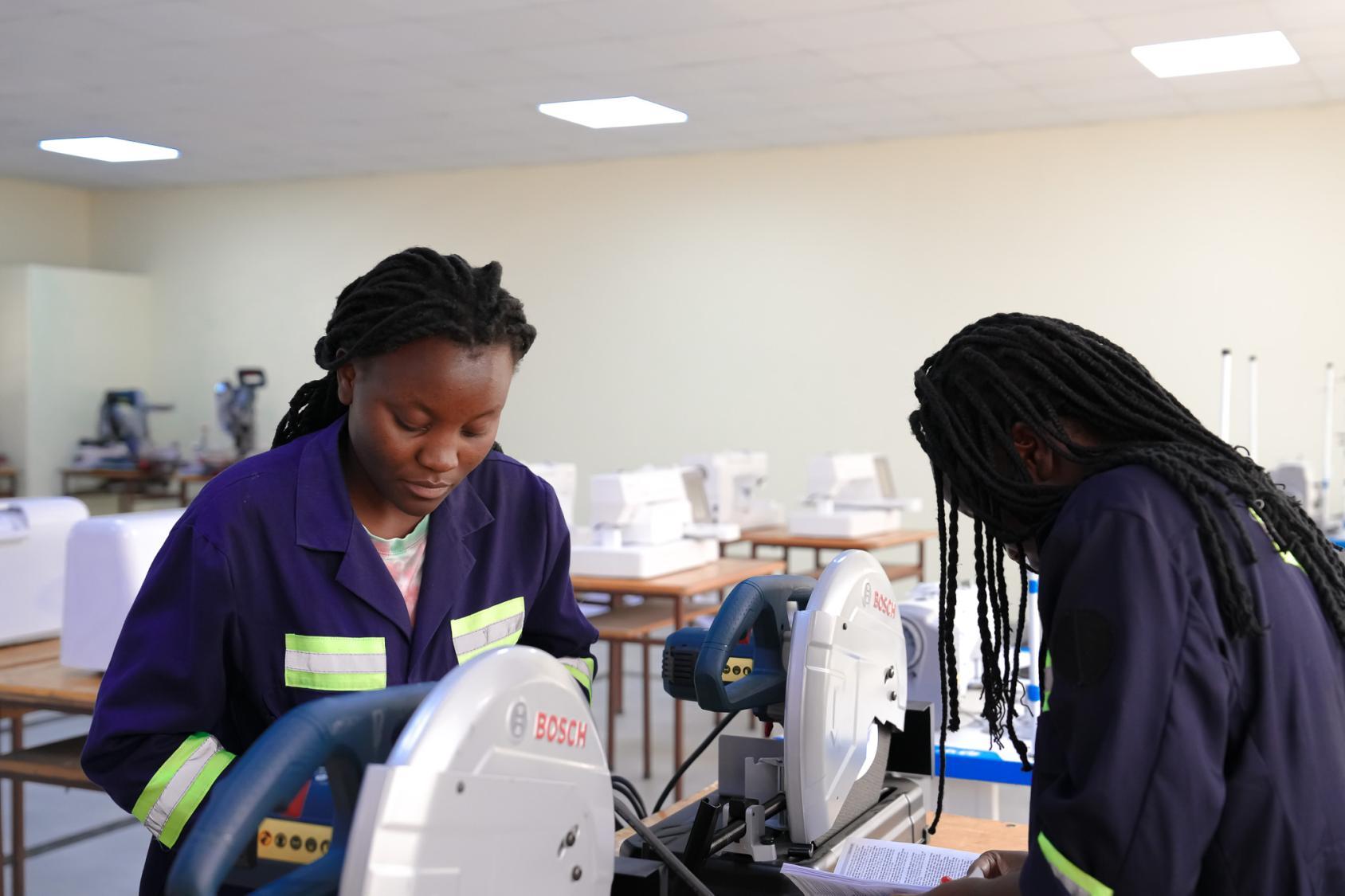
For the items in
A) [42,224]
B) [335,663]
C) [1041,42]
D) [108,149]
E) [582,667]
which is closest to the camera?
[335,663]

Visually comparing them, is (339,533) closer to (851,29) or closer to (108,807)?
(108,807)

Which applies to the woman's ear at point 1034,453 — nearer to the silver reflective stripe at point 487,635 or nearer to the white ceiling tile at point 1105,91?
the silver reflective stripe at point 487,635

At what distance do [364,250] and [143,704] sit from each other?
7943 mm

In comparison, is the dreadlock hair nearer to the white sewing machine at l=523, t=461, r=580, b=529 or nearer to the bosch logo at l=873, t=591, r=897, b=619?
the bosch logo at l=873, t=591, r=897, b=619

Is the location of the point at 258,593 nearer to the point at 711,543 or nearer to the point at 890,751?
the point at 890,751

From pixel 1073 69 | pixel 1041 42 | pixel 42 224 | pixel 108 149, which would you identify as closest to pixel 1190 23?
pixel 1041 42

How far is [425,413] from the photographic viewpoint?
1.18 meters

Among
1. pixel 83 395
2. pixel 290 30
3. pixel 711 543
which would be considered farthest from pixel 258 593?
pixel 83 395

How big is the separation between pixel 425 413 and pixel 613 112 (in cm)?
571

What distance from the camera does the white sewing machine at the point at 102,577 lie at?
8.43ft

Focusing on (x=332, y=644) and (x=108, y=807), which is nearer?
(x=332, y=644)

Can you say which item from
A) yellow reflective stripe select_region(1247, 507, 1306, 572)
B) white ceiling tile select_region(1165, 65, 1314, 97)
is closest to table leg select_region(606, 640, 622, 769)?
yellow reflective stripe select_region(1247, 507, 1306, 572)

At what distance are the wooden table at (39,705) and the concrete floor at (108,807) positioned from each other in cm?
39

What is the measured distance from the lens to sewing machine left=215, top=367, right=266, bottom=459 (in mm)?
8406
